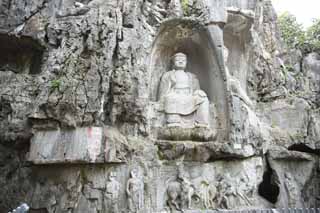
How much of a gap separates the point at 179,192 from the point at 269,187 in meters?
3.16

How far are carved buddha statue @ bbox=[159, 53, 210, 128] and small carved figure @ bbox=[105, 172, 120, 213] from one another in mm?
2112

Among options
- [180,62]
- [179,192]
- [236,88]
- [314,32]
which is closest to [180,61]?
[180,62]

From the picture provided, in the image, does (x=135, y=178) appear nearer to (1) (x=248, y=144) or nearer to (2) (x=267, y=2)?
(1) (x=248, y=144)

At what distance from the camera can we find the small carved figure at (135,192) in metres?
7.02

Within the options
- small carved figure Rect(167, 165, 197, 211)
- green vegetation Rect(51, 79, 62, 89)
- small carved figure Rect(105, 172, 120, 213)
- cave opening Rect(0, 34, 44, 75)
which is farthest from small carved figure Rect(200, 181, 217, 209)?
cave opening Rect(0, 34, 44, 75)

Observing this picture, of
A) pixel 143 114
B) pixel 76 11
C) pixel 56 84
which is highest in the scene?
pixel 76 11

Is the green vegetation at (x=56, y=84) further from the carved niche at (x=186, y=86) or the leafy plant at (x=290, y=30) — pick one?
the leafy plant at (x=290, y=30)

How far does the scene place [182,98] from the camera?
29.2ft

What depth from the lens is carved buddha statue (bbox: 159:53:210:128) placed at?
8.66 meters

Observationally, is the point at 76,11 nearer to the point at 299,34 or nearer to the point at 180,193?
the point at 180,193

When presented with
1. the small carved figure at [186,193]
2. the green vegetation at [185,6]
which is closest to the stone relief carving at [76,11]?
the green vegetation at [185,6]

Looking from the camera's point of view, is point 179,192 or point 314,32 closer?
point 179,192

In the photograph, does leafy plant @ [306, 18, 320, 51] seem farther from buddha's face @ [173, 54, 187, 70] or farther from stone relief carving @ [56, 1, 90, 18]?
stone relief carving @ [56, 1, 90, 18]

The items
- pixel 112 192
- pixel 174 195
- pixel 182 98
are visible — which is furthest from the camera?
pixel 182 98
